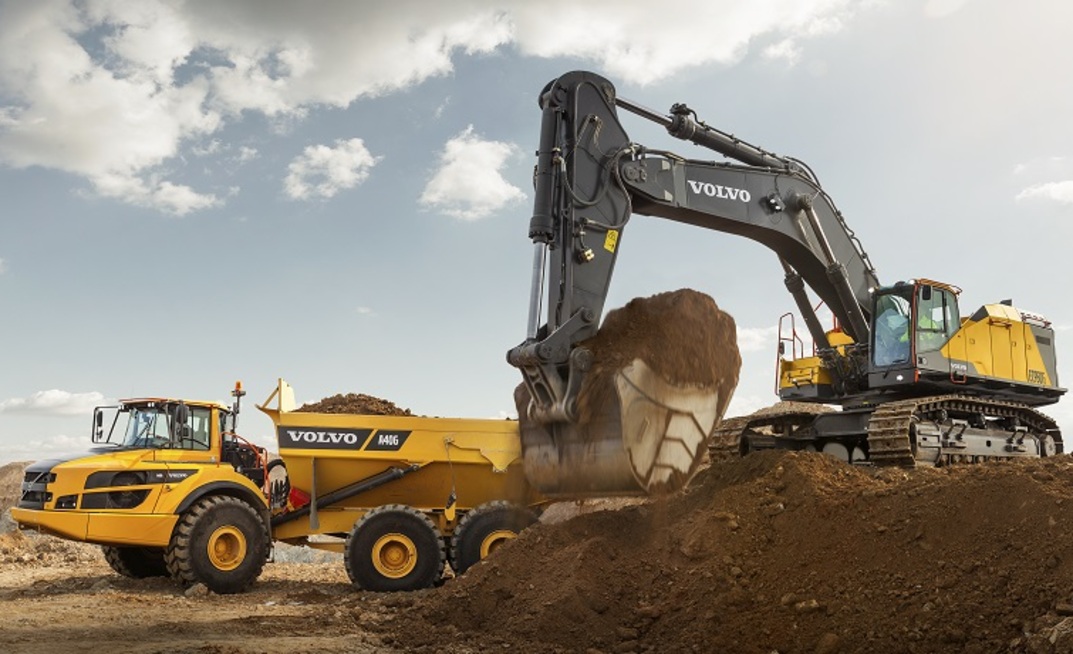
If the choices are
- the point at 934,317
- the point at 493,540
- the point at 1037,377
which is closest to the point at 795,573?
the point at 493,540

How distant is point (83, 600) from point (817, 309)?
917 cm

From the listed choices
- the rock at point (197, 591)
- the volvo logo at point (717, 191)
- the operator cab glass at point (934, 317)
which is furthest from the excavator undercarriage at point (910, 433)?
the rock at point (197, 591)

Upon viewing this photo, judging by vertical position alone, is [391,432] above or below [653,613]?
above

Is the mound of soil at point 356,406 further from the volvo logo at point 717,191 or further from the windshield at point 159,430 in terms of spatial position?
the volvo logo at point 717,191

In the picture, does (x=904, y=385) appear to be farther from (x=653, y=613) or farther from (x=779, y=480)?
(x=653, y=613)

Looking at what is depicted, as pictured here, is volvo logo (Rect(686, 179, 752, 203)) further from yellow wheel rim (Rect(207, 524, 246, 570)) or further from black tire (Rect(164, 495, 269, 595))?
yellow wheel rim (Rect(207, 524, 246, 570))

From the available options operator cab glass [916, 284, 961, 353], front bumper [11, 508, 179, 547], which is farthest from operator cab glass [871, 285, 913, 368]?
front bumper [11, 508, 179, 547]

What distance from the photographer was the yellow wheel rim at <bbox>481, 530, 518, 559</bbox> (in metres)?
11.2

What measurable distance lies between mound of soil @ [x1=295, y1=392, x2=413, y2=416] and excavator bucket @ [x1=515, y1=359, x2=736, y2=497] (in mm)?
5199

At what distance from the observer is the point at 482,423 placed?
39.6 ft

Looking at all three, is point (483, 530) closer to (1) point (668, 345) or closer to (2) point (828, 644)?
(1) point (668, 345)

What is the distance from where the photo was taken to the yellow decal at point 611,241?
27.8ft

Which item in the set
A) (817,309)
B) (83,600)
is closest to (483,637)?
(83,600)

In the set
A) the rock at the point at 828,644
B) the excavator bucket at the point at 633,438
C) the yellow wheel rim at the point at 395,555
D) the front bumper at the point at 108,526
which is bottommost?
the rock at the point at 828,644
